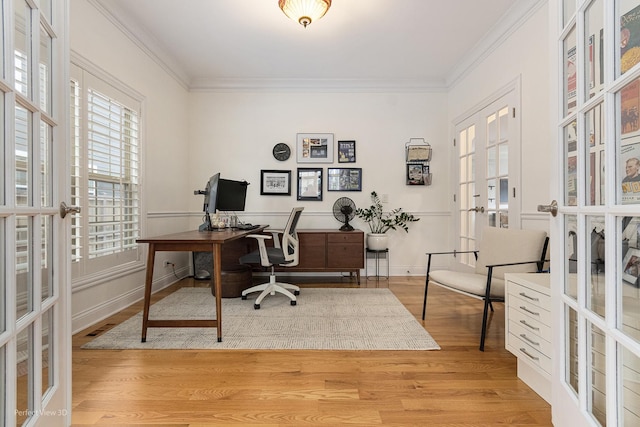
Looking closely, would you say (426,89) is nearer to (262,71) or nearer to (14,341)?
(262,71)

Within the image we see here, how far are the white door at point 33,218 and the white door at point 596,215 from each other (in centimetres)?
161

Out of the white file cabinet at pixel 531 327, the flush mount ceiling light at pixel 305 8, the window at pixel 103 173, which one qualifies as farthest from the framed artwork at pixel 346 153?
the white file cabinet at pixel 531 327

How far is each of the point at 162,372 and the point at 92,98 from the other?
7.51 feet

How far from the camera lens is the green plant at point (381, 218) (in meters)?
4.51

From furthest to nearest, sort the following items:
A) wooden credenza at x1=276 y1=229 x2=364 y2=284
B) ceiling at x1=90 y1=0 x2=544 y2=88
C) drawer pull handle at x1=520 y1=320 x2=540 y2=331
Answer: wooden credenza at x1=276 y1=229 x2=364 y2=284 → ceiling at x1=90 y1=0 x2=544 y2=88 → drawer pull handle at x1=520 y1=320 x2=540 y2=331

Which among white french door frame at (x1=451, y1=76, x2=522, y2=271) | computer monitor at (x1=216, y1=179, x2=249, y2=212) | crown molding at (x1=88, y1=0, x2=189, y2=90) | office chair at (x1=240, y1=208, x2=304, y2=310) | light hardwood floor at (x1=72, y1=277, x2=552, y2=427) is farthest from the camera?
computer monitor at (x1=216, y1=179, x2=249, y2=212)

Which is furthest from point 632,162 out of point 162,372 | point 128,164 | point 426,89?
point 426,89

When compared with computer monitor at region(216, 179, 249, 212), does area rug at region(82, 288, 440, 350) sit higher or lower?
lower

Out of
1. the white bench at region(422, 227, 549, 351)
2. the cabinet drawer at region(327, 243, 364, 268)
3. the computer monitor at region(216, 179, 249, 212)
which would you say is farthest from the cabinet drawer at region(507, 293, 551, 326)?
the computer monitor at region(216, 179, 249, 212)

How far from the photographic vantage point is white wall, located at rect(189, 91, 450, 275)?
4590 mm

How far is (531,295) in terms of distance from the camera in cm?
172

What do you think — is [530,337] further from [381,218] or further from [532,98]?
[381,218]

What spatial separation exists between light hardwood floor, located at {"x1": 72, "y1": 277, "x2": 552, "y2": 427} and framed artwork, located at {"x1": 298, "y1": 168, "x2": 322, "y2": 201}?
8.89ft

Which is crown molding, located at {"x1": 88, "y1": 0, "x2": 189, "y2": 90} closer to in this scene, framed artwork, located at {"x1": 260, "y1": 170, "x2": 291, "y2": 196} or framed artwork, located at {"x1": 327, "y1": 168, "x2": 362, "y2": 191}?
framed artwork, located at {"x1": 260, "y1": 170, "x2": 291, "y2": 196}
